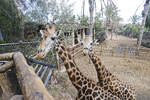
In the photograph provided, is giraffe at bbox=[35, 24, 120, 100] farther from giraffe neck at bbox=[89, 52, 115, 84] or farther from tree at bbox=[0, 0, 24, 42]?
tree at bbox=[0, 0, 24, 42]

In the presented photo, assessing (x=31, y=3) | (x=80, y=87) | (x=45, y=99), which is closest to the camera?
(x=45, y=99)

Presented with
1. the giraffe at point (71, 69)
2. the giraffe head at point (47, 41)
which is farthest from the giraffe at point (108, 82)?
the giraffe head at point (47, 41)

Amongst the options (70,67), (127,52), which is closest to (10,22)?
(70,67)

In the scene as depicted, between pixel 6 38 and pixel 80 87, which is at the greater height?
pixel 6 38

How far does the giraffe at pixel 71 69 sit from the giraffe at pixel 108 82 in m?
0.34

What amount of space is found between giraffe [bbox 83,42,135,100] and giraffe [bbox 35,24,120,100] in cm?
34

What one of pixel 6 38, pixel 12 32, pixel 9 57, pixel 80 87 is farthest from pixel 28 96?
pixel 12 32

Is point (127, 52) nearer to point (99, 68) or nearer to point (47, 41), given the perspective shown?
point (99, 68)

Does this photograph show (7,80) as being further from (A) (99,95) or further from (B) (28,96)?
(A) (99,95)

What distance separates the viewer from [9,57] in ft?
3.54

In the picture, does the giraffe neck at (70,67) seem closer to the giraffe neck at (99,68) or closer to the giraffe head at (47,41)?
the giraffe head at (47,41)

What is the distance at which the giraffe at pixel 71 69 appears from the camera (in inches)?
64.6

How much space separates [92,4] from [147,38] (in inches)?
414

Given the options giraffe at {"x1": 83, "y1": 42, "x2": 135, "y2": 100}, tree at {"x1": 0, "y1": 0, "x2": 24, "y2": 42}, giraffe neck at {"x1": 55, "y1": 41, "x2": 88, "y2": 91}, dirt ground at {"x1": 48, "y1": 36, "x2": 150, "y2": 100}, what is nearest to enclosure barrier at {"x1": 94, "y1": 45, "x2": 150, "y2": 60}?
dirt ground at {"x1": 48, "y1": 36, "x2": 150, "y2": 100}
